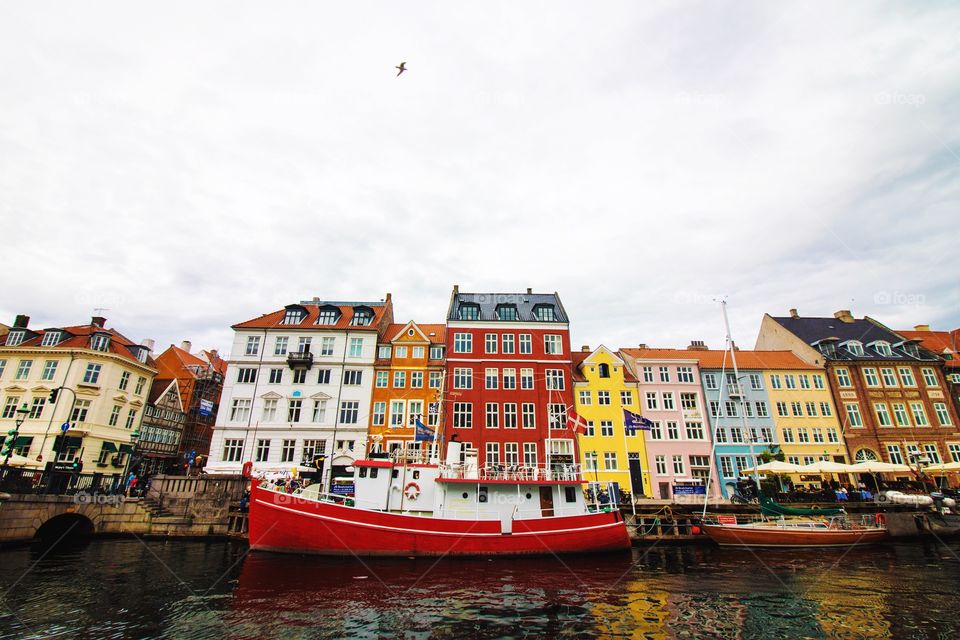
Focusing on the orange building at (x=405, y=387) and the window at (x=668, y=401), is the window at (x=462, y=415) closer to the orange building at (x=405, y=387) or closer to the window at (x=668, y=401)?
the orange building at (x=405, y=387)

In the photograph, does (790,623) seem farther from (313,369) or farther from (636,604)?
(313,369)

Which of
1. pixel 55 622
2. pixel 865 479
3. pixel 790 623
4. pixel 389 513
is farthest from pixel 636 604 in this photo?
pixel 865 479

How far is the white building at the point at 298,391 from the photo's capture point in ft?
122

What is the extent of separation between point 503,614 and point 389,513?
426 inches

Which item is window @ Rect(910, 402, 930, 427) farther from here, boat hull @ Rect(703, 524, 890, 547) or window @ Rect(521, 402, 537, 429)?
window @ Rect(521, 402, 537, 429)

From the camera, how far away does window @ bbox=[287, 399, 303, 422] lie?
126 ft

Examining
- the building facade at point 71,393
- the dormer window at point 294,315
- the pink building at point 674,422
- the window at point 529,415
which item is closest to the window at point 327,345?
the dormer window at point 294,315

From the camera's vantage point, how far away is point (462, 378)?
4003 cm

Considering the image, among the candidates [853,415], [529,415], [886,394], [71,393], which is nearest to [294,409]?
[71,393]

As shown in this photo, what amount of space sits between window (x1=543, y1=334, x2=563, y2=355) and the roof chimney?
33.9m

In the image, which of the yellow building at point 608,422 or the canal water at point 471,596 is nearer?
the canal water at point 471,596

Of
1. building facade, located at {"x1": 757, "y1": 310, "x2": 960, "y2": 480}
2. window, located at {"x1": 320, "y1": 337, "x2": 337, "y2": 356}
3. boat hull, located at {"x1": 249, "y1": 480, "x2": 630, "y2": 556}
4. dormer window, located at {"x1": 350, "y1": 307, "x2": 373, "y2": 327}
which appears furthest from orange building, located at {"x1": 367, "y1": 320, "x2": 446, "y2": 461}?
building facade, located at {"x1": 757, "y1": 310, "x2": 960, "y2": 480}

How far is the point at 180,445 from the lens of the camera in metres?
A: 52.8

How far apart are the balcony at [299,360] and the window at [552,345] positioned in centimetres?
2085
